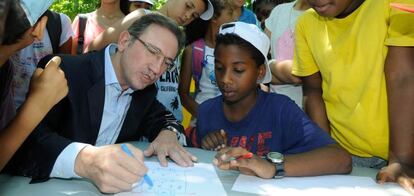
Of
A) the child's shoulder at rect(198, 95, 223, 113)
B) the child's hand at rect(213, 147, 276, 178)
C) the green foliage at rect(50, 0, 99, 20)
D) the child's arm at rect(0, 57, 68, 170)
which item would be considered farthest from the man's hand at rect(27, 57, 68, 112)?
the green foliage at rect(50, 0, 99, 20)

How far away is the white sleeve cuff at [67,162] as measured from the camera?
162 cm

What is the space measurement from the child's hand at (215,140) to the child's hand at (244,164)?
1.14ft

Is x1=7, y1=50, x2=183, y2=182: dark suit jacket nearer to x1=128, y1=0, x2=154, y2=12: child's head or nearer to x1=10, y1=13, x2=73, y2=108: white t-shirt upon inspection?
x1=10, y1=13, x2=73, y2=108: white t-shirt

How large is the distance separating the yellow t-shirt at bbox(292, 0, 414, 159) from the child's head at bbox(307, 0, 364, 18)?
0.11 ft

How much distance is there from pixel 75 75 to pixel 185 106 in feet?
5.62

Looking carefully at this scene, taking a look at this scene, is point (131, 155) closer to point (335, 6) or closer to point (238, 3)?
point (335, 6)

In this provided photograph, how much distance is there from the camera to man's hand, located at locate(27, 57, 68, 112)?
1544mm

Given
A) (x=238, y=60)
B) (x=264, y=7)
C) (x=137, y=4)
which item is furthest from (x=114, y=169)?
(x=264, y=7)

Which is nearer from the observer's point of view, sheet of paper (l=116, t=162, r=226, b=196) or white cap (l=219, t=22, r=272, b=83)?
sheet of paper (l=116, t=162, r=226, b=196)

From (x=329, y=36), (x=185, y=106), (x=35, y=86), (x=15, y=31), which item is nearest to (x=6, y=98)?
(x=35, y=86)

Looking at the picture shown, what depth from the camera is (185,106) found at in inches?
143

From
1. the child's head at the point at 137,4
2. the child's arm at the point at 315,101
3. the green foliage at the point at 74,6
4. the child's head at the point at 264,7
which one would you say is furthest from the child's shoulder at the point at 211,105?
the green foliage at the point at 74,6

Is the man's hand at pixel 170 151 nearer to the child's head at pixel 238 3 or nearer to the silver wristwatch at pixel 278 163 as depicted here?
the silver wristwatch at pixel 278 163

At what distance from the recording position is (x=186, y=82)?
142 inches
